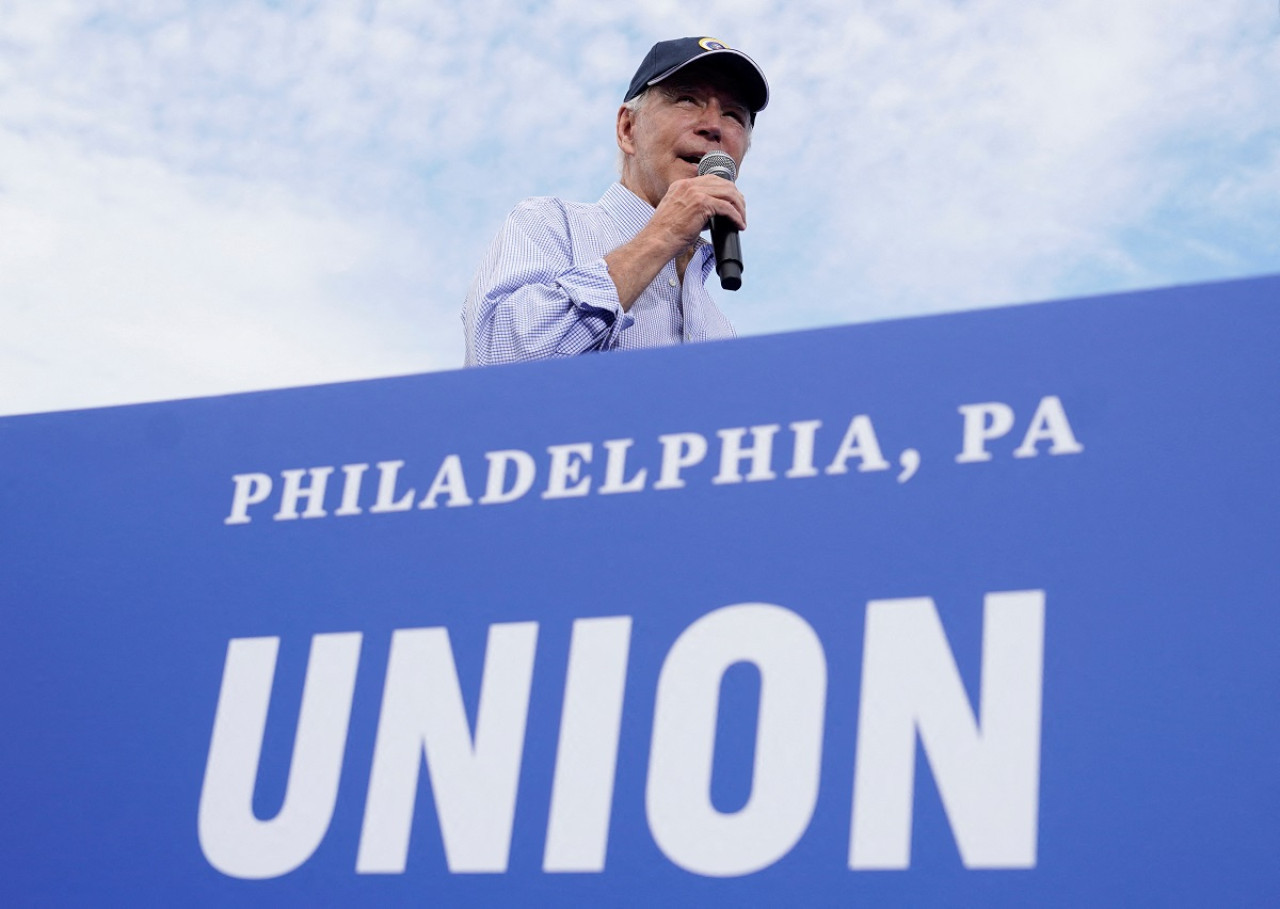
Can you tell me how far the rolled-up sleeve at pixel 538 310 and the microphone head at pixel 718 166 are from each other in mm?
339

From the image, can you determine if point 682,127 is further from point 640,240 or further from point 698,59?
point 640,240

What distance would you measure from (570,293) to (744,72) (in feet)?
1.98

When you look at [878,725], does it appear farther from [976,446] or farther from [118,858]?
[118,858]

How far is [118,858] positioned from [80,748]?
0.32 ft

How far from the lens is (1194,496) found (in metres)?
0.85

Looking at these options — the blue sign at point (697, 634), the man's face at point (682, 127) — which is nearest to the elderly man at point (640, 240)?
the man's face at point (682, 127)

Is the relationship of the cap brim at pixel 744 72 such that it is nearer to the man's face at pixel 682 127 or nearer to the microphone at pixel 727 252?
the man's face at pixel 682 127

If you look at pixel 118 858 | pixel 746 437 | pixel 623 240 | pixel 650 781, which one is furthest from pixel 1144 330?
pixel 623 240

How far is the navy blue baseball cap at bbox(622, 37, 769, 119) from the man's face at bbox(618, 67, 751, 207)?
18mm

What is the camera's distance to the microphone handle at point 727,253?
1.75 metres

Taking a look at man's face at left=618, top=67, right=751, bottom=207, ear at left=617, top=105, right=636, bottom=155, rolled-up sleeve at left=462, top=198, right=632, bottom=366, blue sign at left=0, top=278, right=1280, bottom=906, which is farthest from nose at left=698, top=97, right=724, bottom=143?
blue sign at left=0, top=278, right=1280, bottom=906

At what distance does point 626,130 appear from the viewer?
209 cm

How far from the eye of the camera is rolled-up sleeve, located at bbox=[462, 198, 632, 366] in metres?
1.54

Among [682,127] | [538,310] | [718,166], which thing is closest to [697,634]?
[538,310]
